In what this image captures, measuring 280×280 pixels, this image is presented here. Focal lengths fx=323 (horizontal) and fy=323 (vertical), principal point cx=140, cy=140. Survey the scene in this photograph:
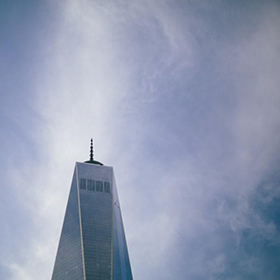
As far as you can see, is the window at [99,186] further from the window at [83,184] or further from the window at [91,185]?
the window at [83,184]

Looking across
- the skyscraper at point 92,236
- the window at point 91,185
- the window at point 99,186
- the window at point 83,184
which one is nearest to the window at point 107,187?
the skyscraper at point 92,236

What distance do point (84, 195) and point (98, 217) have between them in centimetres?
1597

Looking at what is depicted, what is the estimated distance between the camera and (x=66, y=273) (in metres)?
133

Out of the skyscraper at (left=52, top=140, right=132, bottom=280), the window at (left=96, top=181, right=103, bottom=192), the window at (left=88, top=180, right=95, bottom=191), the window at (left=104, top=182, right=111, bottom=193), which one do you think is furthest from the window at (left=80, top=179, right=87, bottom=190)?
the window at (left=104, top=182, right=111, bottom=193)

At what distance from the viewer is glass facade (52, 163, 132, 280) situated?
132875 mm

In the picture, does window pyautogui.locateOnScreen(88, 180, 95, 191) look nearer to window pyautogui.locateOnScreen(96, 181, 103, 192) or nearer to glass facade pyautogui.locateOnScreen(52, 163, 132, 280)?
glass facade pyautogui.locateOnScreen(52, 163, 132, 280)

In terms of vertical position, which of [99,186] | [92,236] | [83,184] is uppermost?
[83,184]

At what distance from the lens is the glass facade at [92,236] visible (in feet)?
436

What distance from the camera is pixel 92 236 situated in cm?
14212

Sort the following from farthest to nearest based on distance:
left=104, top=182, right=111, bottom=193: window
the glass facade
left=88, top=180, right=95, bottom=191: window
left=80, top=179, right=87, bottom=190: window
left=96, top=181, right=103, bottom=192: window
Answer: left=104, top=182, right=111, bottom=193: window < left=96, top=181, right=103, bottom=192: window < left=88, top=180, right=95, bottom=191: window < left=80, top=179, right=87, bottom=190: window < the glass facade

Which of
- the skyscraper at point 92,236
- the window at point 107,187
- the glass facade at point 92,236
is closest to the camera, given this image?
the skyscraper at point 92,236

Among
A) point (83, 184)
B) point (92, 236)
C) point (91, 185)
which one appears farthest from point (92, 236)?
point (83, 184)

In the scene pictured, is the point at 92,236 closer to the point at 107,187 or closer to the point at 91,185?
the point at 91,185

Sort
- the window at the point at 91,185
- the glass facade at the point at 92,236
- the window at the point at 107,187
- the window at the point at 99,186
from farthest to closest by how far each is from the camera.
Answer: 1. the window at the point at 107,187
2. the window at the point at 99,186
3. the window at the point at 91,185
4. the glass facade at the point at 92,236
